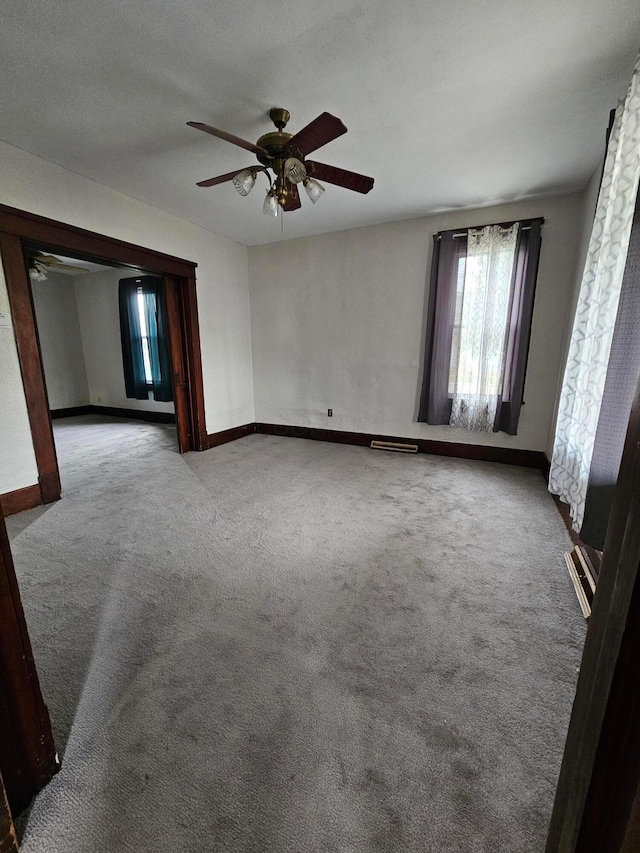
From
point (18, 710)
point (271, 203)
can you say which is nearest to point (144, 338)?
point (271, 203)

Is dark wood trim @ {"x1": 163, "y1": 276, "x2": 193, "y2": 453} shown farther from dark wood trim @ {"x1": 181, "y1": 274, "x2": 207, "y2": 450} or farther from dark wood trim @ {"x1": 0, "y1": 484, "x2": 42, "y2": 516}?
dark wood trim @ {"x1": 0, "y1": 484, "x2": 42, "y2": 516}

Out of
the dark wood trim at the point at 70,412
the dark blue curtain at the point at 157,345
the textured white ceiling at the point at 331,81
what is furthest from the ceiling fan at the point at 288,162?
the dark wood trim at the point at 70,412

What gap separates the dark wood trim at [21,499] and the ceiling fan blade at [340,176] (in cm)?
313

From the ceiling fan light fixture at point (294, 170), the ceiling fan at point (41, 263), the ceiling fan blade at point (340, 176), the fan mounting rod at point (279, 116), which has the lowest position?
the ceiling fan light fixture at point (294, 170)

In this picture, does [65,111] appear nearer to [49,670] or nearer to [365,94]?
[365,94]

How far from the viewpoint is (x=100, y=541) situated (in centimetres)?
228

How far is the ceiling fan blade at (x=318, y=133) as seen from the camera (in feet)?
5.46

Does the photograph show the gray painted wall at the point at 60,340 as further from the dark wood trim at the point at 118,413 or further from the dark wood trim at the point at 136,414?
the dark wood trim at the point at 136,414

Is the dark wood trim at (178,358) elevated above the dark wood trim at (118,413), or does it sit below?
above

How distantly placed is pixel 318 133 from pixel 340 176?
439 millimetres

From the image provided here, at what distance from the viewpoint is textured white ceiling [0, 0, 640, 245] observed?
1503mm

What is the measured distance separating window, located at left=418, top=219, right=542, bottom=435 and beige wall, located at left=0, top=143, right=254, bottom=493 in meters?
2.51

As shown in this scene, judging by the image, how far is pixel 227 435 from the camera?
468 cm

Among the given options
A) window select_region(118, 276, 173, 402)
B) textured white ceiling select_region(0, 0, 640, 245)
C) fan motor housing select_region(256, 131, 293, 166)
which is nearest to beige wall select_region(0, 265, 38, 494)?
textured white ceiling select_region(0, 0, 640, 245)
